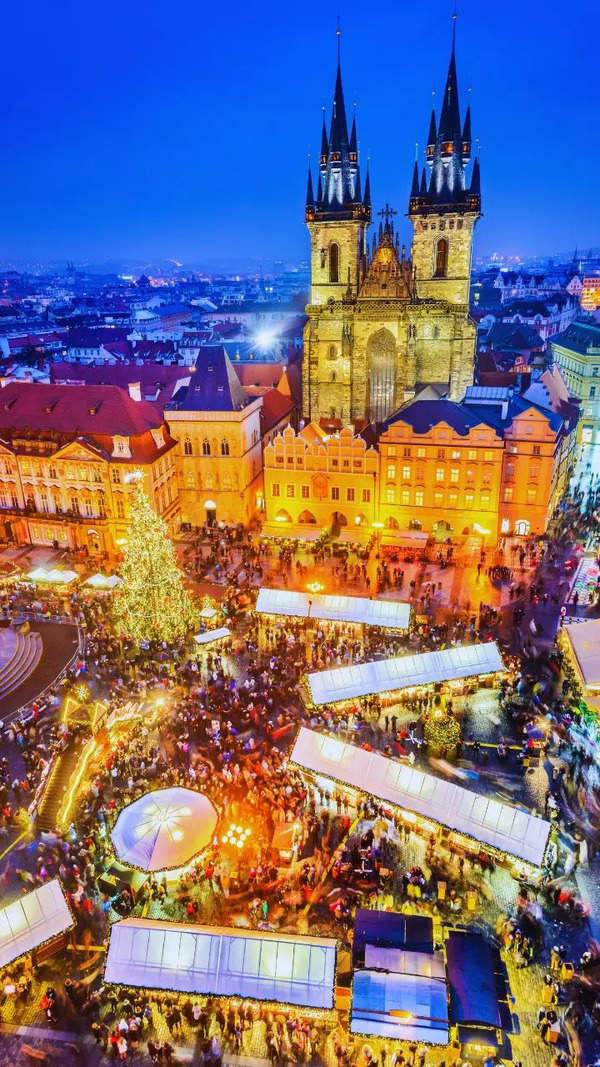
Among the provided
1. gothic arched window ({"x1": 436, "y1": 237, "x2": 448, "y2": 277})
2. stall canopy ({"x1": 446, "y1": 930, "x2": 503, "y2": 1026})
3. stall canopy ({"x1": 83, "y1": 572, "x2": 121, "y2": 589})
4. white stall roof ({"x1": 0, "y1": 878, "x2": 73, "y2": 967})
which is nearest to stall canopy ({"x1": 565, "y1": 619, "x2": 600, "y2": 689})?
stall canopy ({"x1": 446, "y1": 930, "x2": 503, "y2": 1026})

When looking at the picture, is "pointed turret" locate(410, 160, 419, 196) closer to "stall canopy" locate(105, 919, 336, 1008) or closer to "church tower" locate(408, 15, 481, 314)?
"church tower" locate(408, 15, 481, 314)

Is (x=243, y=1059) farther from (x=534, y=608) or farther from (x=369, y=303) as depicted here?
(x=369, y=303)

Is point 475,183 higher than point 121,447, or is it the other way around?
point 475,183

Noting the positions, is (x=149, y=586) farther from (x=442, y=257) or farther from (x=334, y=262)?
(x=442, y=257)

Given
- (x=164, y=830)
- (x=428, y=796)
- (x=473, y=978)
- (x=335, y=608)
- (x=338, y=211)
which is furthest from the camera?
(x=338, y=211)

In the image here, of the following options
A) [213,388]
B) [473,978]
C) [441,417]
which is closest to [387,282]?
[441,417]

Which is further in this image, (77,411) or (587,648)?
(77,411)

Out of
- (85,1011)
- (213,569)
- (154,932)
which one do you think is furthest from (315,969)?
(213,569)
